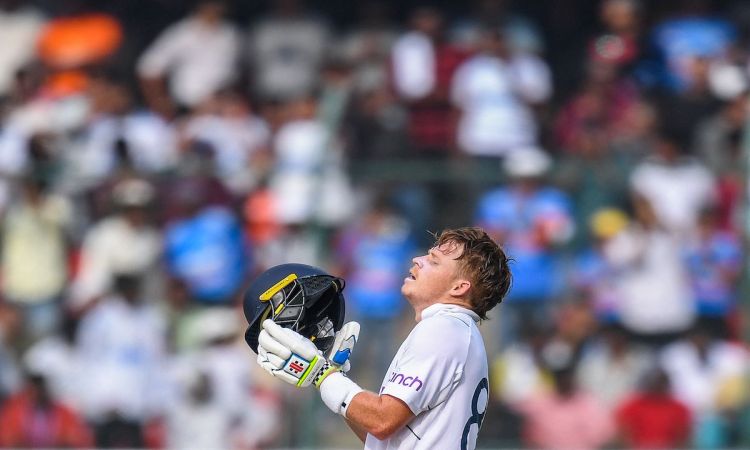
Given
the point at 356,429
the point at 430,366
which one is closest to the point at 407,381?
the point at 430,366

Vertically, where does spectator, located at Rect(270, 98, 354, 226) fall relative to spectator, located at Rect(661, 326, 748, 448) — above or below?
above

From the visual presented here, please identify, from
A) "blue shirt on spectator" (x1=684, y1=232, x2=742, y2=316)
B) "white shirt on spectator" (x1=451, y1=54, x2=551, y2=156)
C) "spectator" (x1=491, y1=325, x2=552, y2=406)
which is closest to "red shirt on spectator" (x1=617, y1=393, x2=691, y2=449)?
"spectator" (x1=491, y1=325, x2=552, y2=406)

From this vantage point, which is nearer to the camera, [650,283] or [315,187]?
[650,283]

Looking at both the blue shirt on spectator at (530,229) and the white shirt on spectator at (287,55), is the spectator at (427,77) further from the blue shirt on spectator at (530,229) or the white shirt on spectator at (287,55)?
the blue shirt on spectator at (530,229)

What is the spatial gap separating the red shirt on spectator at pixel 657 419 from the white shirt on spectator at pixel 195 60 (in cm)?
479

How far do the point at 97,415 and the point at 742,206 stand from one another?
4.69 m

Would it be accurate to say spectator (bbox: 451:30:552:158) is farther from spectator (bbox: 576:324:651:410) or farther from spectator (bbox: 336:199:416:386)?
spectator (bbox: 576:324:651:410)

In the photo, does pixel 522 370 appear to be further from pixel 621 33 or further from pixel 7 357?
pixel 621 33

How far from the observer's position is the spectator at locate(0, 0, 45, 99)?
39.8ft

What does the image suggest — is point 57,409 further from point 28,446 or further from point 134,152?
point 134,152

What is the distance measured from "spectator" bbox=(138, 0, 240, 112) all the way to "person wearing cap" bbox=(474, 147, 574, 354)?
342 cm

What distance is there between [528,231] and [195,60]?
4.12 meters

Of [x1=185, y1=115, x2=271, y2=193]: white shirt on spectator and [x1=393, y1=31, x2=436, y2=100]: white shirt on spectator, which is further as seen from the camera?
[x1=393, y1=31, x2=436, y2=100]: white shirt on spectator

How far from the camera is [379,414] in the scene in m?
4.48
